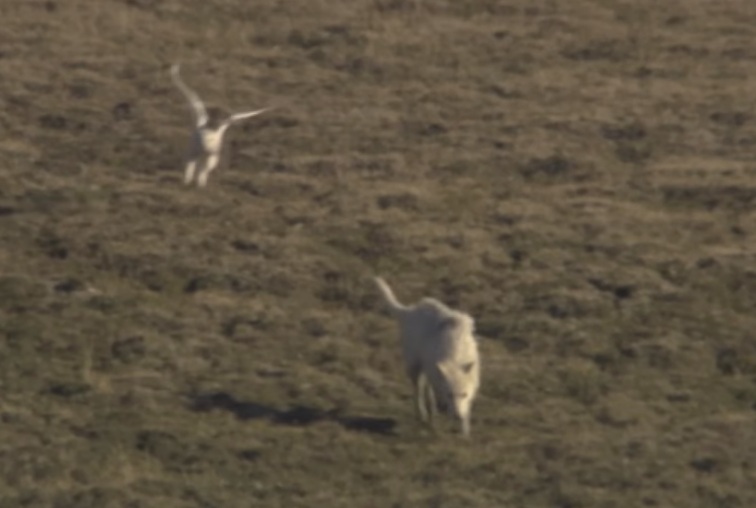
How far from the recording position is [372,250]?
21312 mm

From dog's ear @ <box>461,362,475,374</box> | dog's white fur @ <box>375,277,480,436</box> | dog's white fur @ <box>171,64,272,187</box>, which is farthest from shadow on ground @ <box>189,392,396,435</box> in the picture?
dog's white fur @ <box>171,64,272,187</box>

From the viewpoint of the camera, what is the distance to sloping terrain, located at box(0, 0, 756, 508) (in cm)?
1581

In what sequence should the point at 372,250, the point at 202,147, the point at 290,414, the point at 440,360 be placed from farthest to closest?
the point at 202,147, the point at 372,250, the point at 290,414, the point at 440,360

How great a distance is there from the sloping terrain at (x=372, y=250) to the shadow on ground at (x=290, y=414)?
0.03 meters

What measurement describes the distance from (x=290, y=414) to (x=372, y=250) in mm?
4729

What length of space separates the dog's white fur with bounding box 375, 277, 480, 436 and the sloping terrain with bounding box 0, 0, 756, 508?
0.25 meters

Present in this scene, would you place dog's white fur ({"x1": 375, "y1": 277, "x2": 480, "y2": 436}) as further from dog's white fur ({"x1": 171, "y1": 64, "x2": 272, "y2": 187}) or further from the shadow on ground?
dog's white fur ({"x1": 171, "y1": 64, "x2": 272, "y2": 187})

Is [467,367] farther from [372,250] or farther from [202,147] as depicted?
[202,147]

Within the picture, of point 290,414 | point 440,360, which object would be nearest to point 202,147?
point 290,414

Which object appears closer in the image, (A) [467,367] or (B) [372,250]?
(A) [467,367]

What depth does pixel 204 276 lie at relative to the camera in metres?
20.4

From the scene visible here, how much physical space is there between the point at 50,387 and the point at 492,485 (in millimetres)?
3770

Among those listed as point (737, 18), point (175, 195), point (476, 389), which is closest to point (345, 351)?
point (476, 389)

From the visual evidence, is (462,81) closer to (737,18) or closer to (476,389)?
(737,18)
